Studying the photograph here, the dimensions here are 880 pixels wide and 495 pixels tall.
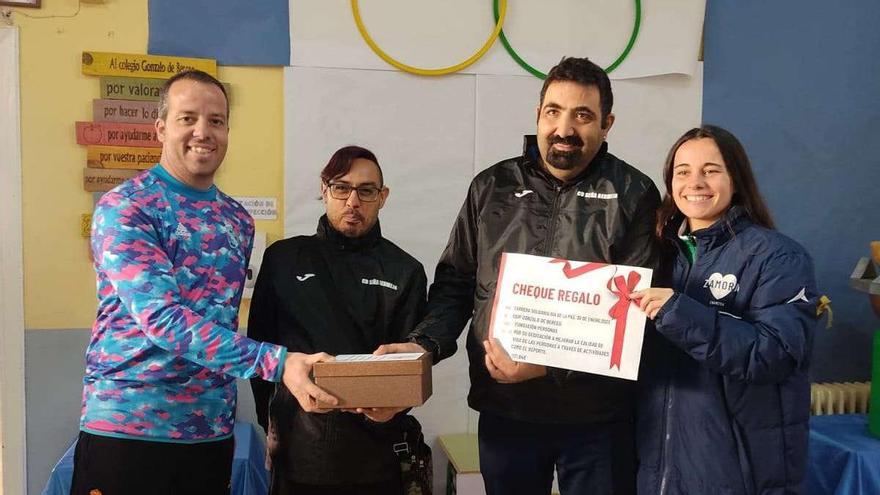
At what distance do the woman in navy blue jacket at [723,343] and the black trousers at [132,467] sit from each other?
1.08 meters

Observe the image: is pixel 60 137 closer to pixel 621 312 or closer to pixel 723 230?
pixel 621 312

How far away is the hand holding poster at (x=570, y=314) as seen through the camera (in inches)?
57.5

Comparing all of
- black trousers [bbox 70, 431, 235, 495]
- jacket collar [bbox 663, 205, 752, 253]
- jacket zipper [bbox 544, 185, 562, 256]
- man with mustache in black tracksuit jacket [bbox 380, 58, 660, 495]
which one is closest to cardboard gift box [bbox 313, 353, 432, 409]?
man with mustache in black tracksuit jacket [bbox 380, 58, 660, 495]

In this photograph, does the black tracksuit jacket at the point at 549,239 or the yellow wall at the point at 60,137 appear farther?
the yellow wall at the point at 60,137

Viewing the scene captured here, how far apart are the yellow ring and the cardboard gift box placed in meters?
1.66

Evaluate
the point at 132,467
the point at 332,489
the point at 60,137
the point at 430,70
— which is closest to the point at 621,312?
the point at 332,489

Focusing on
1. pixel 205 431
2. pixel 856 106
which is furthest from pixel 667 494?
pixel 856 106

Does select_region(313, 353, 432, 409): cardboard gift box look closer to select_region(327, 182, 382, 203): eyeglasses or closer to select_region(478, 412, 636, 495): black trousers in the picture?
select_region(478, 412, 636, 495): black trousers

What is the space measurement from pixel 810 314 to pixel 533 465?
757 millimetres

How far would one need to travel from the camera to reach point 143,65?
2572mm

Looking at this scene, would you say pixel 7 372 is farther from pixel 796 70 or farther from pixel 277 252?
pixel 796 70

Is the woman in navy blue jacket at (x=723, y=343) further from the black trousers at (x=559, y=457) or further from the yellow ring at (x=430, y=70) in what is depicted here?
the yellow ring at (x=430, y=70)

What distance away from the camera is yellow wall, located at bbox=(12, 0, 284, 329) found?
2545 millimetres

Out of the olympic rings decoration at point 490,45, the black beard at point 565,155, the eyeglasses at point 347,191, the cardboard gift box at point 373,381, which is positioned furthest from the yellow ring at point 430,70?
the cardboard gift box at point 373,381
